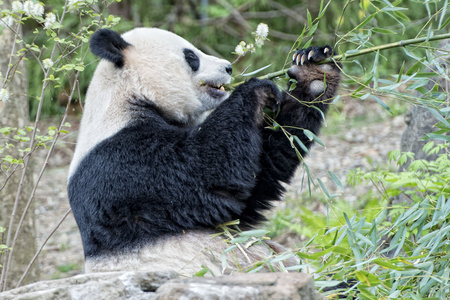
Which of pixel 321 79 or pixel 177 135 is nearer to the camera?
pixel 177 135

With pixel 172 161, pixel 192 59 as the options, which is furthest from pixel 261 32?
pixel 172 161

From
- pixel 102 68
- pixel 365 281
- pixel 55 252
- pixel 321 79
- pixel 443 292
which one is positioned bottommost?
pixel 55 252

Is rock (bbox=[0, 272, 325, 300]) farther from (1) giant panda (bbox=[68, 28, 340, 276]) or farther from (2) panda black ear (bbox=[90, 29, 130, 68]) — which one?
(2) panda black ear (bbox=[90, 29, 130, 68])

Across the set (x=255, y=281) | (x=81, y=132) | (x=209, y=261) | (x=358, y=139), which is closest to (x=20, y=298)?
(x=255, y=281)

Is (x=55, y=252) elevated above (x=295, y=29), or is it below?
below

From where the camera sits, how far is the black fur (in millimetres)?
3293

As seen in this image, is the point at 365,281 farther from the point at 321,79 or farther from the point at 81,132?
the point at 81,132

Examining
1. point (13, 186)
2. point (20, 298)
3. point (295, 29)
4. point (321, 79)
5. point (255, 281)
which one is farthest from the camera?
point (295, 29)

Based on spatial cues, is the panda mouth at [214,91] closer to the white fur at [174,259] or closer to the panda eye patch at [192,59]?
the panda eye patch at [192,59]

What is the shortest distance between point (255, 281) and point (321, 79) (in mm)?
1950

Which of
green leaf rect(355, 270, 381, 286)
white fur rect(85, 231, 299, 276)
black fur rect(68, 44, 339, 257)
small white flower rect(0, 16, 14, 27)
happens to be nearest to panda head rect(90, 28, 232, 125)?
black fur rect(68, 44, 339, 257)

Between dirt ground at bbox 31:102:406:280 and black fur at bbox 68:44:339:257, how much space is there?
3.02m

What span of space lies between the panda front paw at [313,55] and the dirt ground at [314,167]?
9.74 ft

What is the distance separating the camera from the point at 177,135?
11.1 feet
